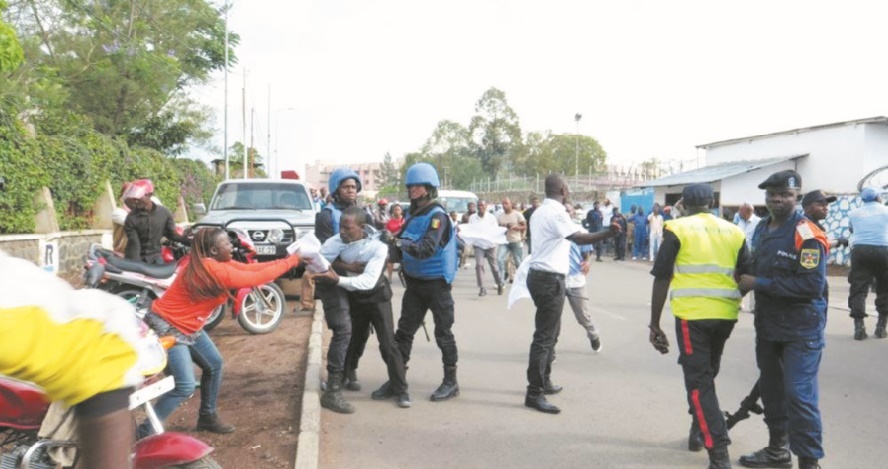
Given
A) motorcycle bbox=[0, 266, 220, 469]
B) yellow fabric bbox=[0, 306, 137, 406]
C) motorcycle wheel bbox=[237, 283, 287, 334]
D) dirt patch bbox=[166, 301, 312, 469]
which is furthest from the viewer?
motorcycle wheel bbox=[237, 283, 287, 334]

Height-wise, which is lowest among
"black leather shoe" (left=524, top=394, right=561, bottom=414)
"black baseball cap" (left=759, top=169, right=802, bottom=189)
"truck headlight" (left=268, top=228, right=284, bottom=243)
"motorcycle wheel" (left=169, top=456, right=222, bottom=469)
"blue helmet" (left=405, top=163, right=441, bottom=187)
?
"black leather shoe" (left=524, top=394, right=561, bottom=414)

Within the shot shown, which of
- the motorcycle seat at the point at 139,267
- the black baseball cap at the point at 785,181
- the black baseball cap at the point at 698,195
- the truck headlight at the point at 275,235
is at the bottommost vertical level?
the motorcycle seat at the point at 139,267

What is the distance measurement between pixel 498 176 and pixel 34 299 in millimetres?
67998

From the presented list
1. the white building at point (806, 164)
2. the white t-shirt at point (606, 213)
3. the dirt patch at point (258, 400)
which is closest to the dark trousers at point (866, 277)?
the dirt patch at point (258, 400)

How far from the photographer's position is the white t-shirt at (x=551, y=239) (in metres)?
5.21

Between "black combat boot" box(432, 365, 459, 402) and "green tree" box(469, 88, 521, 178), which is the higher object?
"green tree" box(469, 88, 521, 178)

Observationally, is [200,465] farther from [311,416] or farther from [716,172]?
[716,172]

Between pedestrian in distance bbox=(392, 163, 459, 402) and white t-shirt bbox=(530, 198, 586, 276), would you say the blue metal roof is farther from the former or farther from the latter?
pedestrian in distance bbox=(392, 163, 459, 402)

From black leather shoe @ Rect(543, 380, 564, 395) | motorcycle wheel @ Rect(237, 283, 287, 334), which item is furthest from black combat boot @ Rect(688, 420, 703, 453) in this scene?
motorcycle wheel @ Rect(237, 283, 287, 334)

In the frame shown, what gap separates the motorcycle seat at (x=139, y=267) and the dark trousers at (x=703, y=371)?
5587 mm

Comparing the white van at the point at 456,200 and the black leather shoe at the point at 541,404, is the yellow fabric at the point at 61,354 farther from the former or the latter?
the white van at the point at 456,200

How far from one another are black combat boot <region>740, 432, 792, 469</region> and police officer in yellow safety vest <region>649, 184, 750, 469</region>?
344 mm

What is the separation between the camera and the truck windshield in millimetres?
11383

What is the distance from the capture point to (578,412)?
5.34 meters
